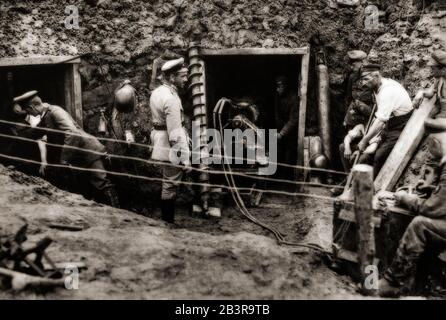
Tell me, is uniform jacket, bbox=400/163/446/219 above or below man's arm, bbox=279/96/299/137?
below

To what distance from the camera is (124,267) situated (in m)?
5.63

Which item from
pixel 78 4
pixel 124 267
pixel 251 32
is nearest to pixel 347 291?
pixel 124 267

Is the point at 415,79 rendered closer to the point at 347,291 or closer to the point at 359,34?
the point at 359,34

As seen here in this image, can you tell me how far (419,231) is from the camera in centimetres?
571

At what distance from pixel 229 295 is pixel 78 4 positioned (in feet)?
19.7

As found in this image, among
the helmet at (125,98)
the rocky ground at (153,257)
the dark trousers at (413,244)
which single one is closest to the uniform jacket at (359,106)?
the rocky ground at (153,257)

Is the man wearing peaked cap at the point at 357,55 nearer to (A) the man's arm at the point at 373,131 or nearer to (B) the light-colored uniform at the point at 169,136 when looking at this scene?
(A) the man's arm at the point at 373,131

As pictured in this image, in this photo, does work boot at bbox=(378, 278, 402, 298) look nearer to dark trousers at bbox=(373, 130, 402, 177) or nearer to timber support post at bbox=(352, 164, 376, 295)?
timber support post at bbox=(352, 164, 376, 295)

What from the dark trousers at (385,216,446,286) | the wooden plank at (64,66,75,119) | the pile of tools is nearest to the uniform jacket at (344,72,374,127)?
the dark trousers at (385,216,446,286)

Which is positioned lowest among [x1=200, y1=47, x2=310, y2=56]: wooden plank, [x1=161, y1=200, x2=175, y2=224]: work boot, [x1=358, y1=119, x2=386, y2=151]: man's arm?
[x1=161, y1=200, x2=175, y2=224]: work boot

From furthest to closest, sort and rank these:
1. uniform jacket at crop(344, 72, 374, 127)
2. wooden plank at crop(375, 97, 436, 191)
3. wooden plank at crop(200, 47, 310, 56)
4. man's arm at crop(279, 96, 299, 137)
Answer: man's arm at crop(279, 96, 299, 137)
wooden plank at crop(200, 47, 310, 56)
uniform jacket at crop(344, 72, 374, 127)
wooden plank at crop(375, 97, 436, 191)

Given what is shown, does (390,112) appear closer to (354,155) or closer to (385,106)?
(385,106)

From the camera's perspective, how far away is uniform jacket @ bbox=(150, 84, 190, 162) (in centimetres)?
778

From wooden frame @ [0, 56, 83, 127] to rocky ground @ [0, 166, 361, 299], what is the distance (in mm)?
1776
